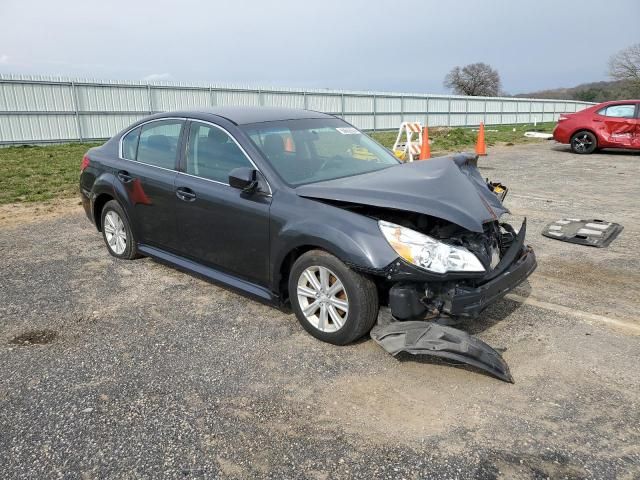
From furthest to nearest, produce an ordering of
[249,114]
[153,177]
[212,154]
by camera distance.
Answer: [153,177] < [249,114] < [212,154]

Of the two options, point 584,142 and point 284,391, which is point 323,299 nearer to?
point 284,391

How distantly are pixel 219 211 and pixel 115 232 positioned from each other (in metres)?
1.97

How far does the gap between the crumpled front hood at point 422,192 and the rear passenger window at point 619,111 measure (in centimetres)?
1216

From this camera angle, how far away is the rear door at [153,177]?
184 inches

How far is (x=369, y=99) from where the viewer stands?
28031 millimetres

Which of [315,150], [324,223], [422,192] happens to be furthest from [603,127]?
[324,223]

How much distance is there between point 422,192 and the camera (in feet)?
11.6

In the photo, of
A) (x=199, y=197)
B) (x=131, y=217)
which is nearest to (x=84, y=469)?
(x=199, y=197)

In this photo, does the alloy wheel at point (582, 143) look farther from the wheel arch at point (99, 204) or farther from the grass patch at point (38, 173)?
the wheel arch at point (99, 204)

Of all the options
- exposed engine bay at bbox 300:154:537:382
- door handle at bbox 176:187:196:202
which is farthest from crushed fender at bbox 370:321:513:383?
door handle at bbox 176:187:196:202

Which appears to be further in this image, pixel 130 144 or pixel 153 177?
pixel 130 144

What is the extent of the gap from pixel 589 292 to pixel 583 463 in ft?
8.21

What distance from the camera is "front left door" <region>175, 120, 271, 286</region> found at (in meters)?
3.95

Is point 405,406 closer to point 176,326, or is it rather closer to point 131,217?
point 176,326
